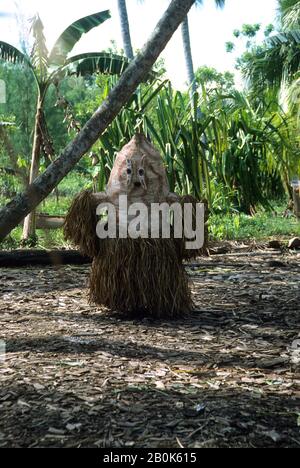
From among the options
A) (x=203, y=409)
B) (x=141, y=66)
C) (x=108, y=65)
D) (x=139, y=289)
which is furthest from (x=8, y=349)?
(x=108, y=65)

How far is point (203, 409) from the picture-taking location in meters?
2.81

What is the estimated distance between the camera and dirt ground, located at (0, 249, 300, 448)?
2602mm

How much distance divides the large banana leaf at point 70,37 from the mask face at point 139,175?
5353 mm

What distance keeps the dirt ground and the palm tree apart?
4.24 metres

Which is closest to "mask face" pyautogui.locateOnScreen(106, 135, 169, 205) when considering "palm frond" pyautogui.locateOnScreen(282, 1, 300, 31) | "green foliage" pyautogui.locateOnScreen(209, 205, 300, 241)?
"green foliage" pyautogui.locateOnScreen(209, 205, 300, 241)

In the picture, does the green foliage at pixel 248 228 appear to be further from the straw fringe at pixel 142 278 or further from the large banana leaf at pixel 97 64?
the straw fringe at pixel 142 278

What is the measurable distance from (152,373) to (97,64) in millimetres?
6963

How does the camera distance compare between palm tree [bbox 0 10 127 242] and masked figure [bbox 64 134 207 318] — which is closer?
masked figure [bbox 64 134 207 318]

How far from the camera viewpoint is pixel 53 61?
31.0 feet

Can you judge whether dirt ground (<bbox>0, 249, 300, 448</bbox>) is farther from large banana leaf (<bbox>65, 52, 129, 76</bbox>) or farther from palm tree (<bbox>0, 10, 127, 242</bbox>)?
large banana leaf (<bbox>65, 52, 129, 76</bbox>)

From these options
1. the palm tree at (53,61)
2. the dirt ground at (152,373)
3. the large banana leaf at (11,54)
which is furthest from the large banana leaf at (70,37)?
the dirt ground at (152,373)

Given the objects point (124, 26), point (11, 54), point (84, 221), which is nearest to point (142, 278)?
point (84, 221)
